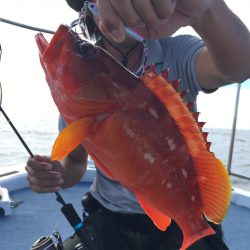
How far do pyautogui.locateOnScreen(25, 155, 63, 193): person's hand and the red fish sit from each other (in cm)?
59

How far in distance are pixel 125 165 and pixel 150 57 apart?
945mm

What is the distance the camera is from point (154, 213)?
0.99 metres

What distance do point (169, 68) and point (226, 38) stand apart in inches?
25.4

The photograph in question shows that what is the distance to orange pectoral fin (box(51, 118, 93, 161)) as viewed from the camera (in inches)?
34.3

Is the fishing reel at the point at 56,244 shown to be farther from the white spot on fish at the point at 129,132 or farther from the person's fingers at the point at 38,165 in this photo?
the white spot on fish at the point at 129,132

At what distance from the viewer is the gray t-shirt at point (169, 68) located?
1.66 m

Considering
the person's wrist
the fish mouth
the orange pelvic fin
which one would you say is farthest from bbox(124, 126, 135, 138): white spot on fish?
the person's wrist

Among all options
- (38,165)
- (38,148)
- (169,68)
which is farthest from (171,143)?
(38,148)

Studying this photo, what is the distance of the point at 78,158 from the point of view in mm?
1980

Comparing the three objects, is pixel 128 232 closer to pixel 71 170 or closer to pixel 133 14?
pixel 71 170

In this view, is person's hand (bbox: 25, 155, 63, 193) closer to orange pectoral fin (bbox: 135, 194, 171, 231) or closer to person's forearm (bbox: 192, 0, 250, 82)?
orange pectoral fin (bbox: 135, 194, 171, 231)

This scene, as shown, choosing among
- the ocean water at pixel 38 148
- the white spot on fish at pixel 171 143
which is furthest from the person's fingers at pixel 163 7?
the ocean water at pixel 38 148

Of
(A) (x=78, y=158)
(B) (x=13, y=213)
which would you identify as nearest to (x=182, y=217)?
(A) (x=78, y=158)

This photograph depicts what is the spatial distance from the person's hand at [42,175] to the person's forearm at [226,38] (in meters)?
0.75
